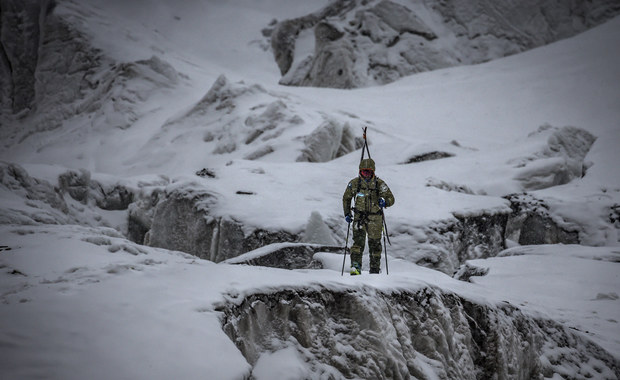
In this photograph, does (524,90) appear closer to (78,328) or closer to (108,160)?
(108,160)

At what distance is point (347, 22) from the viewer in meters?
45.2

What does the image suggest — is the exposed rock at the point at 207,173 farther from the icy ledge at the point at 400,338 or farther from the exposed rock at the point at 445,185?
the icy ledge at the point at 400,338

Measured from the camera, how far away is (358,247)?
6.64m

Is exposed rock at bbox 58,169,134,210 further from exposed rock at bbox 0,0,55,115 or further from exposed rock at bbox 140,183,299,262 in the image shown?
exposed rock at bbox 0,0,55,115

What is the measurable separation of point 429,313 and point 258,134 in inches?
685

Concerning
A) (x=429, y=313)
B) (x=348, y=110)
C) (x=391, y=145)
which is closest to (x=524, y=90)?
(x=348, y=110)

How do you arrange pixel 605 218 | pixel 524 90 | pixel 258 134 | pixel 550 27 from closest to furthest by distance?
pixel 605 218, pixel 258 134, pixel 524 90, pixel 550 27

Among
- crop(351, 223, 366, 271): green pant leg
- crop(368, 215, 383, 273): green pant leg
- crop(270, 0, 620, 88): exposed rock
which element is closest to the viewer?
crop(351, 223, 366, 271): green pant leg

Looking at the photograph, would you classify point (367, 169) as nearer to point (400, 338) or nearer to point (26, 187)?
point (400, 338)

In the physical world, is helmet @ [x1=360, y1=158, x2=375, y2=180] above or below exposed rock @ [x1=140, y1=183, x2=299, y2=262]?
above

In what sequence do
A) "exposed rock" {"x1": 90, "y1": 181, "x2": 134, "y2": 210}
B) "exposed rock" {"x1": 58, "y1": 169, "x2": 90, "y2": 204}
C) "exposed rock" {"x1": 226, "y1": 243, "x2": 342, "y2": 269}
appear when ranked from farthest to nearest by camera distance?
"exposed rock" {"x1": 90, "y1": 181, "x2": 134, "y2": 210} → "exposed rock" {"x1": 58, "y1": 169, "x2": 90, "y2": 204} → "exposed rock" {"x1": 226, "y1": 243, "x2": 342, "y2": 269}

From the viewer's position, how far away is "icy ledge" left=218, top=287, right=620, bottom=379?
11.2 feet

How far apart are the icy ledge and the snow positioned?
0.10 meters

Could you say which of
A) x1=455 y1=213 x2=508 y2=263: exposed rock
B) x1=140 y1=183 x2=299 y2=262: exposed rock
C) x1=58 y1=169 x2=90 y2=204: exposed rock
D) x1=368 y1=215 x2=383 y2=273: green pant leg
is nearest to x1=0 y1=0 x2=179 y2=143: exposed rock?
x1=58 y1=169 x2=90 y2=204: exposed rock
